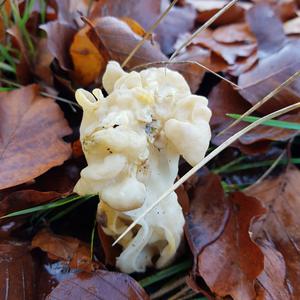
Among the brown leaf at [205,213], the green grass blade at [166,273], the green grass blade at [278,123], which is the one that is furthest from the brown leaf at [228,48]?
the green grass blade at [166,273]

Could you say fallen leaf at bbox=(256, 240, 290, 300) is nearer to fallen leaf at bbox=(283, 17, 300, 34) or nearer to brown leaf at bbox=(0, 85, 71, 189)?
brown leaf at bbox=(0, 85, 71, 189)

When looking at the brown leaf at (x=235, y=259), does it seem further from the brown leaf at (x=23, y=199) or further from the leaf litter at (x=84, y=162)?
the brown leaf at (x=23, y=199)

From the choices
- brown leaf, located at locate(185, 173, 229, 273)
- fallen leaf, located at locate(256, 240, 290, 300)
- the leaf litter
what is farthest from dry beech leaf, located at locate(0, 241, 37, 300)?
fallen leaf, located at locate(256, 240, 290, 300)

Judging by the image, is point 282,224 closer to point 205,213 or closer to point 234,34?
point 205,213

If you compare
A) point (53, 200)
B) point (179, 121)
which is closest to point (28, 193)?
point (53, 200)

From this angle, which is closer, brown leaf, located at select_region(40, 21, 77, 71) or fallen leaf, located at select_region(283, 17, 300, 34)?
brown leaf, located at select_region(40, 21, 77, 71)

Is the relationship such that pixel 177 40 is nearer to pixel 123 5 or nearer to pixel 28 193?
pixel 123 5
